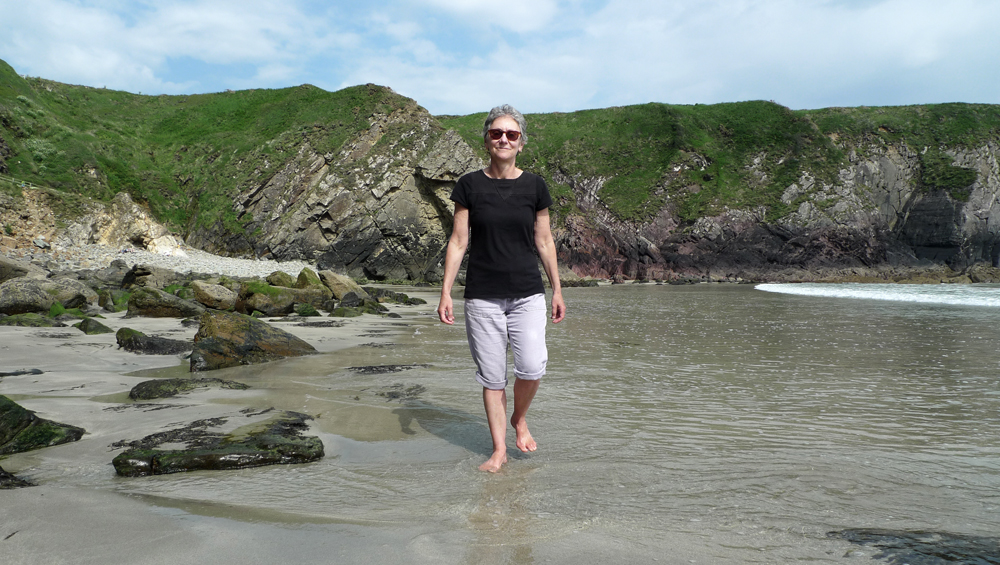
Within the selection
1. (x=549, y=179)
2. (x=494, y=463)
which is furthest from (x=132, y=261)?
(x=549, y=179)

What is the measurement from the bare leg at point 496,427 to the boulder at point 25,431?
2.45 m

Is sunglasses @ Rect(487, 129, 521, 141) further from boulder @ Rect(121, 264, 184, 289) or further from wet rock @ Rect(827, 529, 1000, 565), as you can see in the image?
boulder @ Rect(121, 264, 184, 289)

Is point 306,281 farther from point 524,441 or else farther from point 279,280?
point 524,441

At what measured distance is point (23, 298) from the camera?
9.05m

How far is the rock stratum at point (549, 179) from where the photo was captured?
3416 centimetres

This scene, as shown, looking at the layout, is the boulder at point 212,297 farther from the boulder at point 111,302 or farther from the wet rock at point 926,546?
the wet rock at point 926,546

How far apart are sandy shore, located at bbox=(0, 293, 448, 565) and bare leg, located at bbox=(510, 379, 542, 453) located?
1276mm

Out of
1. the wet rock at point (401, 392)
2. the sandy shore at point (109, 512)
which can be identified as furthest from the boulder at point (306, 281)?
the wet rock at point (401, 392)

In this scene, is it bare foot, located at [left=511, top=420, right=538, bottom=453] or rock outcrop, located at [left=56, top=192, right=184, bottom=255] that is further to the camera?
rock outcrop, located at [left=56, top=192, right=184, bottom=255]

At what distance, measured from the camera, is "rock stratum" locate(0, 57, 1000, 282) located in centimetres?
3416

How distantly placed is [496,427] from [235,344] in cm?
427

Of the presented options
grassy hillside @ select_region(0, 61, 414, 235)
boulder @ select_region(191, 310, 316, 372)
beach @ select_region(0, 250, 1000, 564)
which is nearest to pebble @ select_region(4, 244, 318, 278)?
grassy hillside @ select_region(0, 61, 414, 235)

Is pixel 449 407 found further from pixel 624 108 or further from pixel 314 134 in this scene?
pixel 624 108

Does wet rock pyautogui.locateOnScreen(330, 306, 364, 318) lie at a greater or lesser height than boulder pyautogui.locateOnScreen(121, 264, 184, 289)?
lesser
